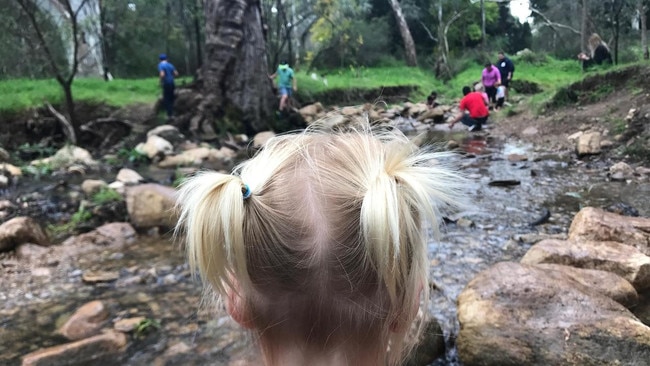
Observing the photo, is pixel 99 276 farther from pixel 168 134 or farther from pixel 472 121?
pixel 472 121

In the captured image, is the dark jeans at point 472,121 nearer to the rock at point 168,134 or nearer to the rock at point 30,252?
the rock at point 168,134

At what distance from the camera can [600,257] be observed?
131 inches

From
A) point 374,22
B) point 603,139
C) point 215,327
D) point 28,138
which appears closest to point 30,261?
point 215,327

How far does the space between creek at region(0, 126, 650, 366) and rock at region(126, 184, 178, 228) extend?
0.21 metres

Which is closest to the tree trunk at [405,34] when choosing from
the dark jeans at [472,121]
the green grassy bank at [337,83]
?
the green grassy bank at [337,83]

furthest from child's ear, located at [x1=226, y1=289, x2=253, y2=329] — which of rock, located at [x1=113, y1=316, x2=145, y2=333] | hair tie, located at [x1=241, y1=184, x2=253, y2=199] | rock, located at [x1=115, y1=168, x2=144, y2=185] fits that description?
rock, located at [x1=115, y1=168, x2=144, y2=185]

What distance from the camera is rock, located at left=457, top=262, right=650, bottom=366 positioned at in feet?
7.47

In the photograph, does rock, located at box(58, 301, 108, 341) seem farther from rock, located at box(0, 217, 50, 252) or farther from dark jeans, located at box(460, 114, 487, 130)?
dark jeans, located at box(460, 114, 487, 130)

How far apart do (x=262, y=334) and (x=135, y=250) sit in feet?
13.5

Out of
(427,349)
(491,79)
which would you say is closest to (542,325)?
(427,349)

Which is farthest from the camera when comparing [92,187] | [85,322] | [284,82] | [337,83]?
[337,83]

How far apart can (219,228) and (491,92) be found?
16.6m

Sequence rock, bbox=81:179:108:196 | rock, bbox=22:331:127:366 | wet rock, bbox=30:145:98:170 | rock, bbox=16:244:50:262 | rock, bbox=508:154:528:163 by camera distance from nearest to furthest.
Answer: rock, bbox=22:331:127:366, rock, bbox=16:244:50:262, rock, bbox=81:179:108:196, rock, bbox=508:154:528:163, wet rock, bbox=30:145:98:170

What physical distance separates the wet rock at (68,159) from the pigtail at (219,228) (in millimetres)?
8835
